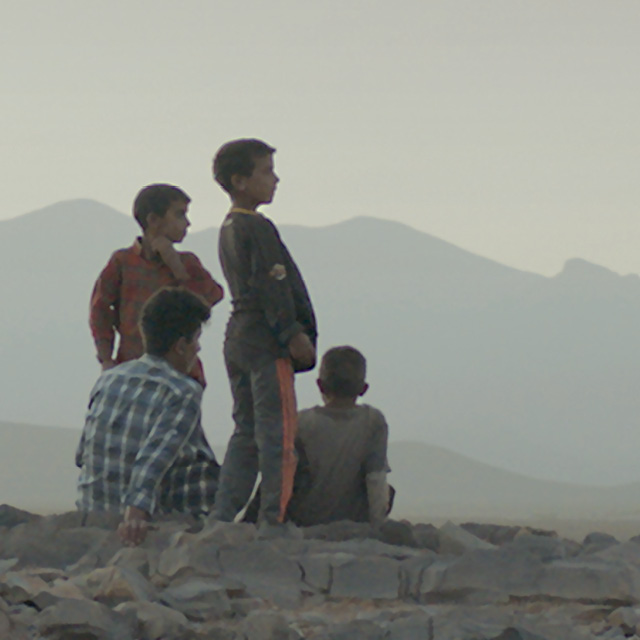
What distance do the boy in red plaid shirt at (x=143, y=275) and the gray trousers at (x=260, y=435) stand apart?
0.73 metres

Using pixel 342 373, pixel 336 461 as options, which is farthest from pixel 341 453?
pixel 342 373

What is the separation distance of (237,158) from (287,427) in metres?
1.26

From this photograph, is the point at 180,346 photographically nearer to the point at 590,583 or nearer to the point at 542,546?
the point at 542,546

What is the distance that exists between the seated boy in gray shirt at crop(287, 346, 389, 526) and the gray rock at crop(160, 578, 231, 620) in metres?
1.31

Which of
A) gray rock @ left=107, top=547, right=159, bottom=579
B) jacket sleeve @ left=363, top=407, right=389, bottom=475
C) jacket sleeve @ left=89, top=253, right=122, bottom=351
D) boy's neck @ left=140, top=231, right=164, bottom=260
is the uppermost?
boy's neck @ left=140, top=231, right=164, bottom=260

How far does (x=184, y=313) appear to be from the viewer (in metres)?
5.67

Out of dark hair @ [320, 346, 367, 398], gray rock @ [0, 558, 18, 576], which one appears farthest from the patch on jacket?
gray rock @ [0, 558, 18, 576]

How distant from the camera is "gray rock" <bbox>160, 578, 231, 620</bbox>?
4.60 m

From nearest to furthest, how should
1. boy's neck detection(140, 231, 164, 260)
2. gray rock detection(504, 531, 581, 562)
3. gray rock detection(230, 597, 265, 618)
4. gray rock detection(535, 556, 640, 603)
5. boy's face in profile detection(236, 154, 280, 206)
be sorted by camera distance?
1. gray rock detection(230, 597, 265, 618)
2. gray rock detection(535, 556, 640, 603)
3. gray rock detection(504, 531, 581, 562)
4. boy's face in profile detection(236, 154, 280, 206)
5. boy's neck detection(140, 231, 164, 260)

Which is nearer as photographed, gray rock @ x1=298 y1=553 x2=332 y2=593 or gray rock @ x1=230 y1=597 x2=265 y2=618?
gray rock @ x1=230 y1=597 x2=265 y2=618

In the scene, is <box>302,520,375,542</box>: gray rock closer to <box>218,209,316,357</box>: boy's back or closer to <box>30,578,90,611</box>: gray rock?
<box>218,209,316,357</box>: boy's back

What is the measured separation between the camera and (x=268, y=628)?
166 inches

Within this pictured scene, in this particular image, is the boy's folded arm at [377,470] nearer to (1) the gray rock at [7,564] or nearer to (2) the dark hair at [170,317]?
(2) the dark hair at [170,317]

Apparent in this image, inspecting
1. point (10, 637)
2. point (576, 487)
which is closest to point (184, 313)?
point (10, 637)
